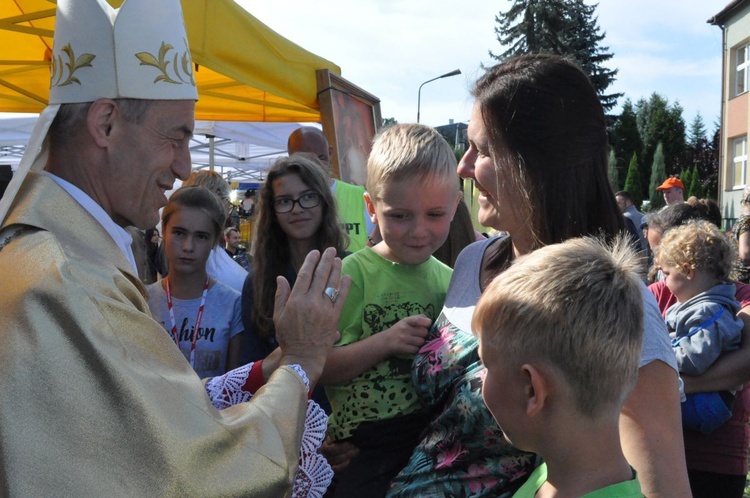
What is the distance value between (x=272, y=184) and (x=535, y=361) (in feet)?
7.01

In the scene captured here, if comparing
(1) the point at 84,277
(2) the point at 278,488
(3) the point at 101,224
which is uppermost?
(3) the point at 101,224

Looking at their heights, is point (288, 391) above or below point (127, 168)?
below

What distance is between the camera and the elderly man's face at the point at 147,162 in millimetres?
1828

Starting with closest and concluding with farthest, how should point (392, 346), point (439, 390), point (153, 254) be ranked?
point (439, 390)
point (392, 346)
point (153, 254)

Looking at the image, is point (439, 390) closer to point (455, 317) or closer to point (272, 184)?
point (455, 317)

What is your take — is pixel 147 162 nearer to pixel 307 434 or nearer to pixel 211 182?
pixel 307 434

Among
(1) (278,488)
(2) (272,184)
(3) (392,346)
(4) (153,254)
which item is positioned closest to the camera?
(1) (278,488)

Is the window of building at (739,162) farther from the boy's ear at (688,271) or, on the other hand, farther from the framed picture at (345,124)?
the boy's ear at (688,271)

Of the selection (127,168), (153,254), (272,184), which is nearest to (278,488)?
(127,168)

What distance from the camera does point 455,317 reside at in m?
1.87

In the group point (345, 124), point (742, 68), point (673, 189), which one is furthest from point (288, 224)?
point (742, 68)

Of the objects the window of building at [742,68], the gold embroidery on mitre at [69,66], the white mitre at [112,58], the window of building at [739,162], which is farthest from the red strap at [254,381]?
the window of building at [742,68]

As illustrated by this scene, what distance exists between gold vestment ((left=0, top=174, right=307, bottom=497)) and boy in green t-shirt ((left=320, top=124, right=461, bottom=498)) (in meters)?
0.49

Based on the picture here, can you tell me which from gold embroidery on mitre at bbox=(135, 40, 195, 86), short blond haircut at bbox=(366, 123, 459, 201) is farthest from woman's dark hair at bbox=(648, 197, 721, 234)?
gold embroidery on mitre at bbox=(135, 40, 195, 86)
